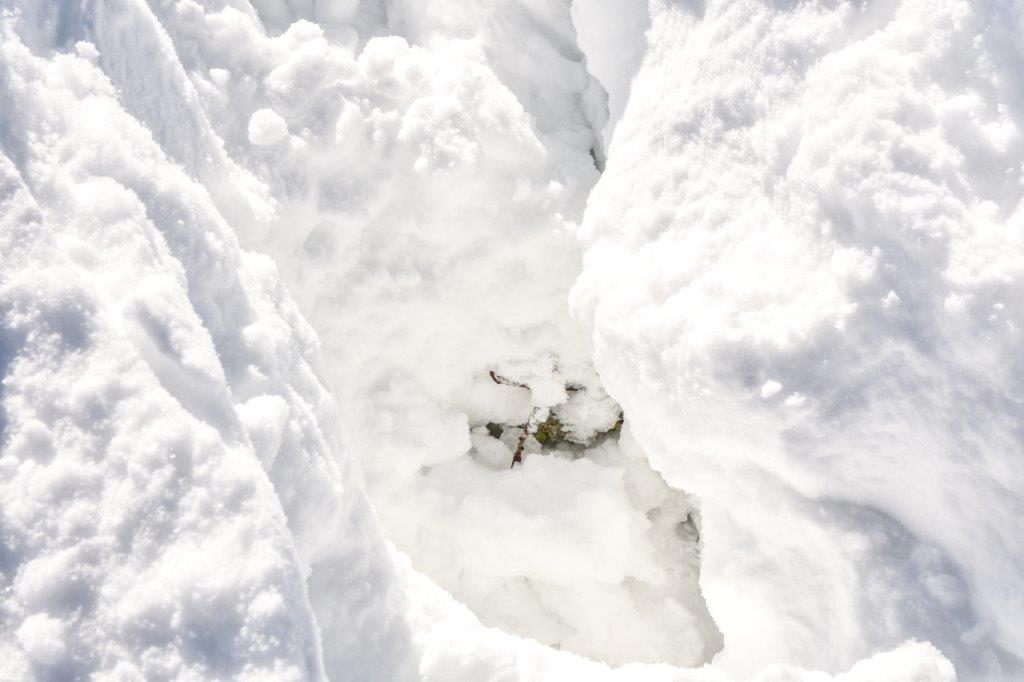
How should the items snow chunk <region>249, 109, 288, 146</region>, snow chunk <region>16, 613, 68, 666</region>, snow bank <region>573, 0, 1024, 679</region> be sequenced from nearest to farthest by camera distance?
snow chunk <region>16, 613, 68, 666</region>, snow bank <region>573, 0, 1024, 679</region>, snow chunk <region>249, 109, 288, 146</region>

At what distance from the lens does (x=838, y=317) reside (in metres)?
1.22

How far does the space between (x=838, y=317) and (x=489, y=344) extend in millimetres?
818

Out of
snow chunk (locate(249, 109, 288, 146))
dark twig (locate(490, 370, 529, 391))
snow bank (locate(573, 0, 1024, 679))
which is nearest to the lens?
snow bank (locate(573, 0, 1024, 679))

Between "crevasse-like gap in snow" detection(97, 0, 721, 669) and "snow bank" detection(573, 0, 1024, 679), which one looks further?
"crevasse-like gap in snow" detection(97, 0, 721, 669)

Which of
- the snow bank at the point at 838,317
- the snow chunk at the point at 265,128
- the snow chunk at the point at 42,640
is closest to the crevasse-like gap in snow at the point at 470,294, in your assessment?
the snow chunk at the point at 265,128

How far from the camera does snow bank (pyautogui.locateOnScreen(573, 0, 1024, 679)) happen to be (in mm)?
1166

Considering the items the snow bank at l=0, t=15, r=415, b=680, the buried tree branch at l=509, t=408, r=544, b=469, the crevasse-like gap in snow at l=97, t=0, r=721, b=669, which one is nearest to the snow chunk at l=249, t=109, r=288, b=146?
the crevasse-like gap in snow at l=97, t=0, r=721, b=669

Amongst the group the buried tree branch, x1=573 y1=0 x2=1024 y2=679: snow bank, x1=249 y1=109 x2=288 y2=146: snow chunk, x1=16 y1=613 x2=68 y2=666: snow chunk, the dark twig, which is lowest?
the buried tree branch

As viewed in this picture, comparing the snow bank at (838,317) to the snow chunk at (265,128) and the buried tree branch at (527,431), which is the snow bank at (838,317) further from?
the snow chunk at (265,128)

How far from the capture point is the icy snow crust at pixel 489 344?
930 millimetres

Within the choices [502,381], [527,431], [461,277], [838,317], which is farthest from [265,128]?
[838,317]

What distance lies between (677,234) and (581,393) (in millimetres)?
599

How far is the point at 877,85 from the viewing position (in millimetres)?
1233

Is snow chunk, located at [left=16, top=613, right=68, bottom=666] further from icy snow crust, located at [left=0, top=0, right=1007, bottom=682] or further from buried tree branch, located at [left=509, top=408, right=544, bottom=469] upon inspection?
buried tree branch, located at [left=509, top=408, right=544, bottom=469]
